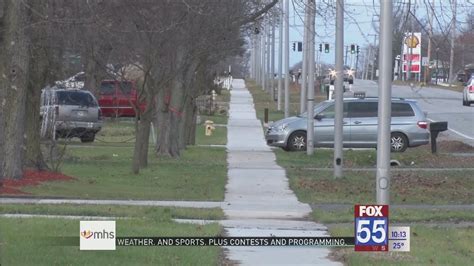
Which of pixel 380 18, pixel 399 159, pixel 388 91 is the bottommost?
pixel 399 159

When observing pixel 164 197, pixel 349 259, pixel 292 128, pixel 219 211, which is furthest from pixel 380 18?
pixel 292 128

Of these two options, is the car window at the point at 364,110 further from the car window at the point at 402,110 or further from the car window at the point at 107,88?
the car window at the point at 107,88

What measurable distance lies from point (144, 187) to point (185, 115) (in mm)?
12082

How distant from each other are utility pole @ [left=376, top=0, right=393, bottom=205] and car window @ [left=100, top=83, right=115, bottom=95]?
35527 mm

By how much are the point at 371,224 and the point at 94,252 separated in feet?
8.75

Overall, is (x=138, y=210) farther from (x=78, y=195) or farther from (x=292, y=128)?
(x=292, y=128)

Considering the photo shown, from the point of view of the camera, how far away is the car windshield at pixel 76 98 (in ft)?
110

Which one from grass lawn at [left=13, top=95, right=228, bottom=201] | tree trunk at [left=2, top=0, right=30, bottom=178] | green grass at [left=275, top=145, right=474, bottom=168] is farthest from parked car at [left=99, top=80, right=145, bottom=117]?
tree trunk at [left=2, top=0, right=30, bottom=178]

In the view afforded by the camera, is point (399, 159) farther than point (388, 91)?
Yes

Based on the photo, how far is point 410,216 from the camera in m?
13.8

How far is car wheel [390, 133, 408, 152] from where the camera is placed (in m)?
29.5

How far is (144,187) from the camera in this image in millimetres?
18469

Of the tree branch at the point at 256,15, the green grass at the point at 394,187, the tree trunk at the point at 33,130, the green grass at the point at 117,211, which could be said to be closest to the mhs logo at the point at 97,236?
the green grass at the point at 117,211

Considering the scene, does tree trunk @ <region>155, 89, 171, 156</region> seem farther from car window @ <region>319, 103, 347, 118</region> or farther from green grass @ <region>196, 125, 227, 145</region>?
green grass @ <region>196, 125, 227, 145</region>
